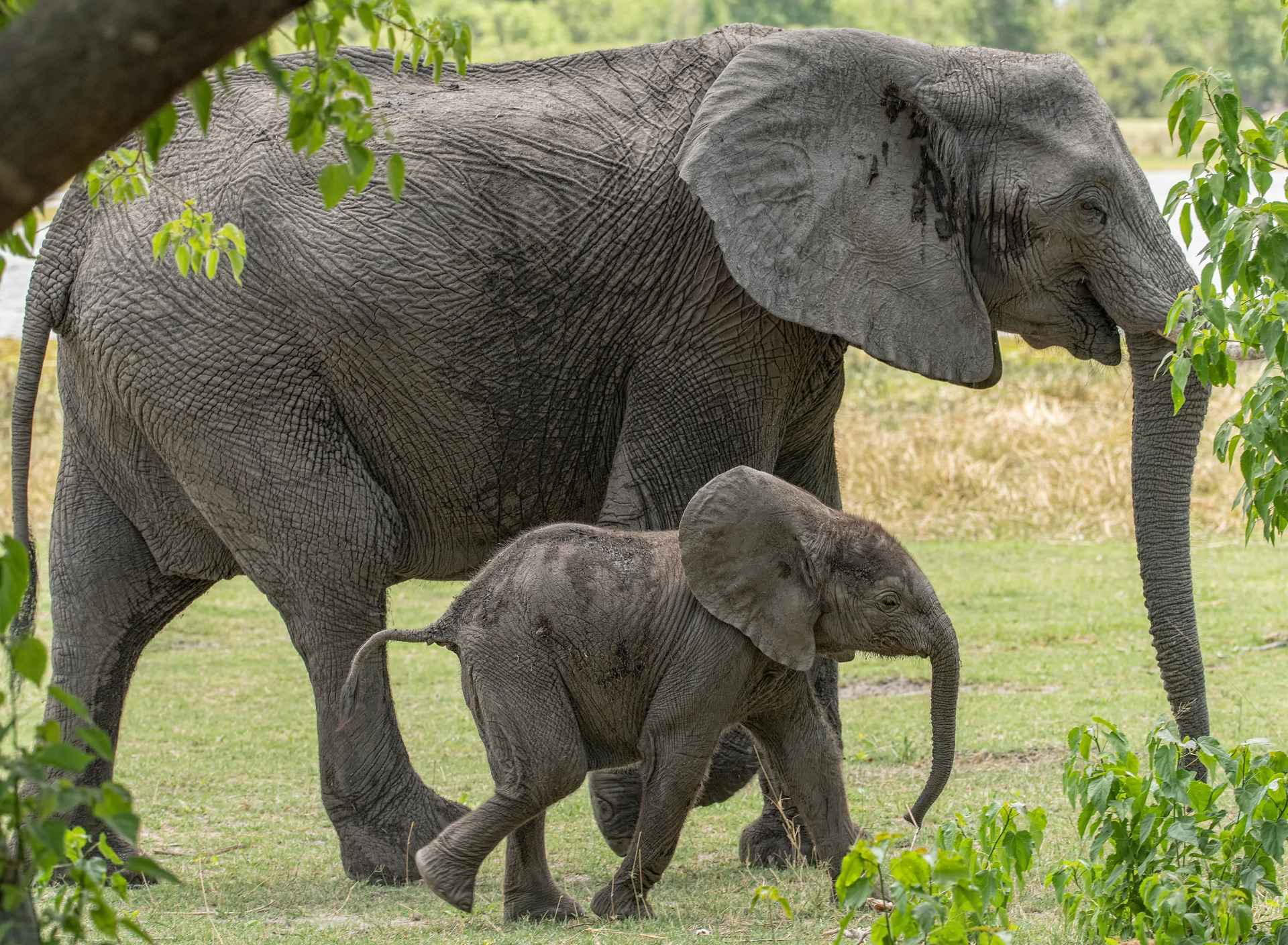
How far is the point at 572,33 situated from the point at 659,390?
76770 mm

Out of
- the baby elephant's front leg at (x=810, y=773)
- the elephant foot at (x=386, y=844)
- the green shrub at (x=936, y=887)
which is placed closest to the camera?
the green shrub at (x=936, y=887)

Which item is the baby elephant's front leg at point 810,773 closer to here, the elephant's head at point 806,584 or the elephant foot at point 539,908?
the elephant's head at point 806,584

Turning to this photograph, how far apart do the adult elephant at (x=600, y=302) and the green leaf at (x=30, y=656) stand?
384 cm

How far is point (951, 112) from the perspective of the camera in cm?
633

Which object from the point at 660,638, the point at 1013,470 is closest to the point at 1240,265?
the point at 660,638

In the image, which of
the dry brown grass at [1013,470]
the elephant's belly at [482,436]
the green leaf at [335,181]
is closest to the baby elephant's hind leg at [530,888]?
the elephant's belly at [482,436]

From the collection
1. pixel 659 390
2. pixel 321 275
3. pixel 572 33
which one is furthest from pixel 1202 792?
pixel 572 33

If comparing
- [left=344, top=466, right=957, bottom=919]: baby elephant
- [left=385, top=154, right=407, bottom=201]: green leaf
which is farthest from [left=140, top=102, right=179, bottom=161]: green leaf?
[left=344, top=466, right=957, bottom=919]: baby elephant

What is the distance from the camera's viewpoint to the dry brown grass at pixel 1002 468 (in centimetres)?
1575

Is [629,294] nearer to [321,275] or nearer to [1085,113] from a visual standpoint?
[321,275]

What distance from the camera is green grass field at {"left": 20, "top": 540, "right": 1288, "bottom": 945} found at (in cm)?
578

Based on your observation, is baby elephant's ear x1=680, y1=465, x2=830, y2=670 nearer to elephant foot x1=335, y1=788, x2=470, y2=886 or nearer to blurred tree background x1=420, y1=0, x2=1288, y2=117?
elephant foot x1=335, y1=788, x2=470, y2=886

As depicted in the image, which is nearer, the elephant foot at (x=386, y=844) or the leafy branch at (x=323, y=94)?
the leafy branch at (x=323, y=94)

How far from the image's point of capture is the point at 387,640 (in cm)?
570
